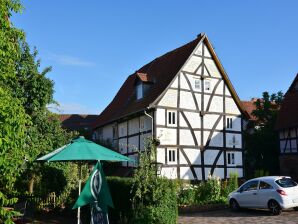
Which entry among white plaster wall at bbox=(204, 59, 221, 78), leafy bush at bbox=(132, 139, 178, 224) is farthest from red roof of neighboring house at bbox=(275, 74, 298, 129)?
leafy bush at bbox=(132, 139, 178, 224)

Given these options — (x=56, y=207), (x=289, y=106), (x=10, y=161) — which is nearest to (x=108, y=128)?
(x=289, y=106)

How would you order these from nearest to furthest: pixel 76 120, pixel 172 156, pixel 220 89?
pixel 172 156
pixel 220 89
pixel 76 120

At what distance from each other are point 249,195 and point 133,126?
13.1 meters

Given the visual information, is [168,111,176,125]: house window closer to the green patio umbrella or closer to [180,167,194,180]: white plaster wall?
[180,167,194,180]: white plaster wall

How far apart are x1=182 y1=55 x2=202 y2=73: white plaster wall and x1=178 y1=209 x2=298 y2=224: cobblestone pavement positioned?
11919mm

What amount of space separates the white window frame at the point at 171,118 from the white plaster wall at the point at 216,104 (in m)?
3.06

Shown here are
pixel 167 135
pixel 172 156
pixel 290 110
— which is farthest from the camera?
pixel 290 110

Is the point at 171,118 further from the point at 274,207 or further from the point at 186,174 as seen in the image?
the point at 274,207

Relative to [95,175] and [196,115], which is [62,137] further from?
[196,115]

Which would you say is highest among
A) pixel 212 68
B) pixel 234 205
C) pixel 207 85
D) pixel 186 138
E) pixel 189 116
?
pixel 212 68

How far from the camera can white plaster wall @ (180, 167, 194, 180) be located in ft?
88.0

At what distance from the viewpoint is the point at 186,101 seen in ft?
91.2

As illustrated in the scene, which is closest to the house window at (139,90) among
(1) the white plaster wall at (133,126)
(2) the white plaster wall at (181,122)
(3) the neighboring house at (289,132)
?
(1) the white plaster wall at (133,126)

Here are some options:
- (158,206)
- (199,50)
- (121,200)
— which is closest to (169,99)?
(199,50)
